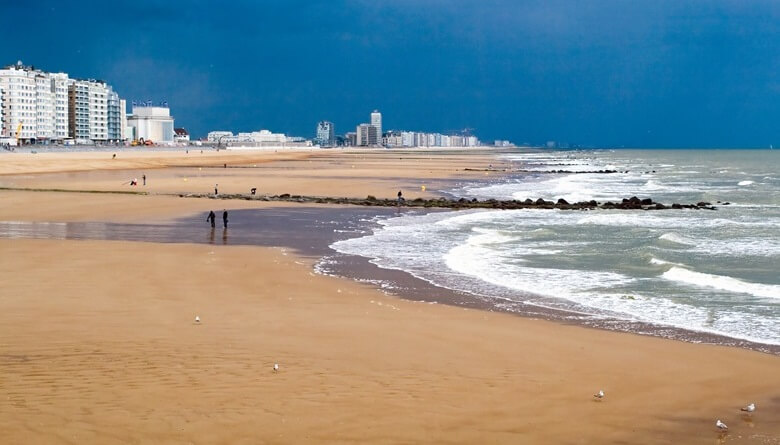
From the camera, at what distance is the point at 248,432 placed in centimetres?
763

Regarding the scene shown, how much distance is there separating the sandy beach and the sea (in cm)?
205

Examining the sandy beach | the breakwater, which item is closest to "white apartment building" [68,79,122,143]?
A: the breakwater

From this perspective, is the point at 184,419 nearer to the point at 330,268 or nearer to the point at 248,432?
the point at 248,432

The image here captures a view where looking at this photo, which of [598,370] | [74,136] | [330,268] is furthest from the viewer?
[74,136]

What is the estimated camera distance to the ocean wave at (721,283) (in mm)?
17036

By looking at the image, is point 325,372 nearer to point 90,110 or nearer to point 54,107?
point 54,107

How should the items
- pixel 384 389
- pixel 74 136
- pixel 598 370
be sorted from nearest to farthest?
pixel 384 389 → pixel 598 370 → pixel 74 136

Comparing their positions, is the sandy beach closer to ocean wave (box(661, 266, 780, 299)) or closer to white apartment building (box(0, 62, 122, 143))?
ocean wave (box(661, 266, 780, 299))

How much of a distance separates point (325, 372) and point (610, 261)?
13.3 meters

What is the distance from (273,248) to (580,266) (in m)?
8.16

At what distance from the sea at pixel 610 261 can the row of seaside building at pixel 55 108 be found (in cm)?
12358

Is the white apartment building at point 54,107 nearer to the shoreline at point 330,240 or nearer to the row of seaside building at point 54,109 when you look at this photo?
the row of seaside building at point 54,109

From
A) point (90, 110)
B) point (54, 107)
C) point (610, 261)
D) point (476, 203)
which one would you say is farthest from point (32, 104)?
point (610, 261)

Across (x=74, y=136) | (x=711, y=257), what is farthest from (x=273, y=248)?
(x=74, y=136)
